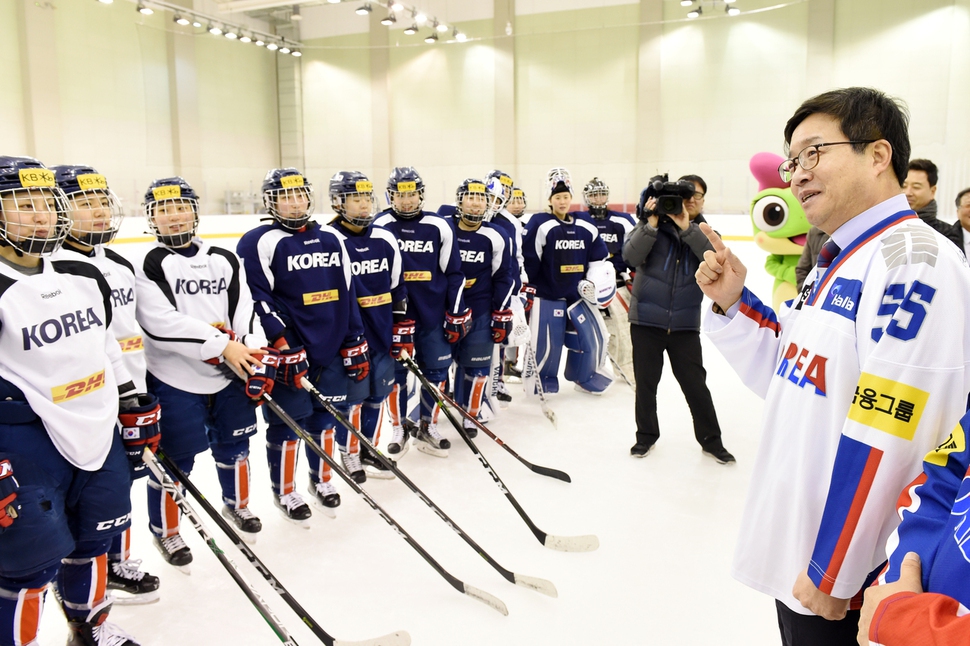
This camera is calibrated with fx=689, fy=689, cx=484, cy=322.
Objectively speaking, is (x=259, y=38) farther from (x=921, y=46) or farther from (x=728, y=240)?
(x=921, y=46)

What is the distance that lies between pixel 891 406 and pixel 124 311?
2027 mm

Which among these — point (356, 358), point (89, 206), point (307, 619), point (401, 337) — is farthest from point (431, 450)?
point (89, 206)

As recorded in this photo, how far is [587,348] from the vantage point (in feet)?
14.3

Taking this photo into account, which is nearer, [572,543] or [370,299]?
[572,543]

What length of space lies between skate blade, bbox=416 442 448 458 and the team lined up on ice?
0.04 metres

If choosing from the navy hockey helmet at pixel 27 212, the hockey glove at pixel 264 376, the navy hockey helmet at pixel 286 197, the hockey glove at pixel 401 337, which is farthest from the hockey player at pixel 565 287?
the navy hockey helmet at pixel 27 212

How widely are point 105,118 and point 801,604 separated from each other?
11478 millimetres

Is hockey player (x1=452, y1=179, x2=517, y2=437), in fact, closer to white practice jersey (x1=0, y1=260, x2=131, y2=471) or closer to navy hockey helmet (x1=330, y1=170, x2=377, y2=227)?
navy hockey helmet (x1=330, y1=170, x2=377, y2=227)

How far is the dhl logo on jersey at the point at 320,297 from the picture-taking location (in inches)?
106

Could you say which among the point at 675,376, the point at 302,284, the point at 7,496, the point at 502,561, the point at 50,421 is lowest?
the point at 502,561

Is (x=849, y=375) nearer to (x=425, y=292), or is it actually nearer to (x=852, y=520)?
(x=852, y=520)

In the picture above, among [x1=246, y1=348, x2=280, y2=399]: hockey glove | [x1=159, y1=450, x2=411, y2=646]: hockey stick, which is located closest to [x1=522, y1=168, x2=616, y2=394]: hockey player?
[x1=246, y1=348, x2=280, y2=399]: hockey glove

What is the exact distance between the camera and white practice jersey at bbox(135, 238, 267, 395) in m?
2.25

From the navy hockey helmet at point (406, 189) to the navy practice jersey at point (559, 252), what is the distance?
3.57 ft
